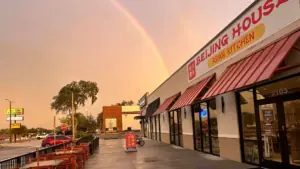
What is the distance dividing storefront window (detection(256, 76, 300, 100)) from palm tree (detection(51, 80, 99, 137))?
58.6 m

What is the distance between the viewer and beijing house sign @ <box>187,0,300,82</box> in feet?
29.3

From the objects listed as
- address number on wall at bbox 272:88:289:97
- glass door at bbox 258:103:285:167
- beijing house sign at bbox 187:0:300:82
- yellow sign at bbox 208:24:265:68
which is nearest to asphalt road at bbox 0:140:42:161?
beijing house sign at bbox 187:0:300:82

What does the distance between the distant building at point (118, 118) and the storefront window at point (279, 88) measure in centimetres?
6240

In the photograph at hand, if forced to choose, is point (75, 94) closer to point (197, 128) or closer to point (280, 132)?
point (197, 128)

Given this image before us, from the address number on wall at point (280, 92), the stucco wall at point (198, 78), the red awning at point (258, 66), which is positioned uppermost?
the stucco wall at point (198, 78)

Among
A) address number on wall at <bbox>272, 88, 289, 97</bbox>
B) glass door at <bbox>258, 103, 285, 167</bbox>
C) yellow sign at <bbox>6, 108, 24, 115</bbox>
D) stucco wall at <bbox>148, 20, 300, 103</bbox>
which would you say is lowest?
glass door at <bbox>258, 103, 285, 167</bbox>

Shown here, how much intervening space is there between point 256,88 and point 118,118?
66345 millimetres

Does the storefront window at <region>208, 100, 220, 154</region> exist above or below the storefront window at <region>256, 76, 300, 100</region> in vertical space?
below

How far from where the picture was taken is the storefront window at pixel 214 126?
48.9 ft

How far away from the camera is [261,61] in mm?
9391

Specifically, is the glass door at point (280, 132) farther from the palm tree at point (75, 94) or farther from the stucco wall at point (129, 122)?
the stucco wall at point (129, 122)

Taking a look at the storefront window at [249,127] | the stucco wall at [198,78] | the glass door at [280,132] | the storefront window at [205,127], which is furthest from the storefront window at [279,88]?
the storefront window at [205,127]

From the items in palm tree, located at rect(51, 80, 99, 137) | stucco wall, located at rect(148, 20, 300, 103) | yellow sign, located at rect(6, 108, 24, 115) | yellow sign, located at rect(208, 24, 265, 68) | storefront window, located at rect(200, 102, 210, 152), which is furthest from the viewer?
yellow sign, located at rect(6, 108, 24, 115)

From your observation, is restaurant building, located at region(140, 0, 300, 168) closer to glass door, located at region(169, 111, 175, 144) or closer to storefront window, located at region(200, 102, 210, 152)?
storefront window, located at region(200, 102, 210, 152)
